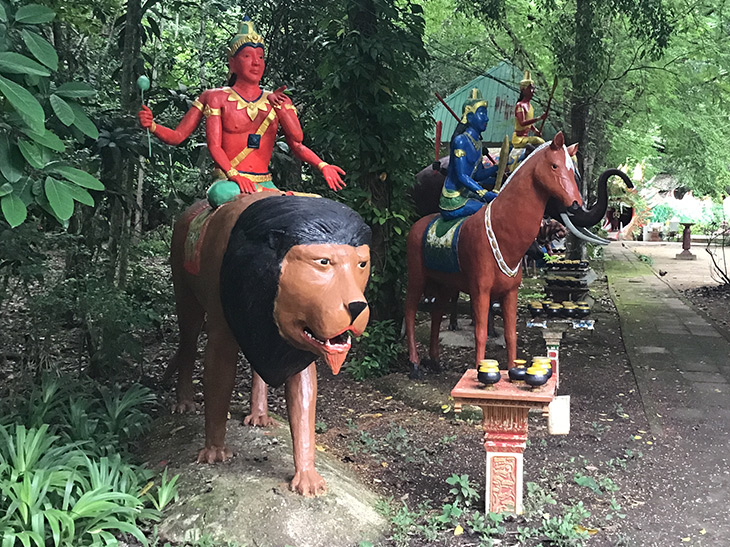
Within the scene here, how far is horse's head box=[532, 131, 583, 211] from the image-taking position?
5316 millimetres

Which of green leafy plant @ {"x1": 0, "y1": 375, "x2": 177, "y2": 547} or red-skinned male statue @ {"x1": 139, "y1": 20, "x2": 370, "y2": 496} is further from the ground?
red-skinned male statue @ {"x1": 139, "y1": 20, "x2": 370, "y2": 496}

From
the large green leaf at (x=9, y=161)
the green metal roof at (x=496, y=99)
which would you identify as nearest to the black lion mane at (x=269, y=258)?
the large green leaf at (x=9, y=161)

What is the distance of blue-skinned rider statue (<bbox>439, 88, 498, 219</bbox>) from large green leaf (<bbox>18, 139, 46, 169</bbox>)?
3848 mm

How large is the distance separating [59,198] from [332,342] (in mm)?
1345

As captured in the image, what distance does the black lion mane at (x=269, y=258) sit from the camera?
3230mm

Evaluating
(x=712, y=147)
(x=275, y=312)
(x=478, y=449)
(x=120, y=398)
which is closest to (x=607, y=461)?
(x=478, y=449)

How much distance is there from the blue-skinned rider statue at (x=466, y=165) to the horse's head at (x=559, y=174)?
0.69m

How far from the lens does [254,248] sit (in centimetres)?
336

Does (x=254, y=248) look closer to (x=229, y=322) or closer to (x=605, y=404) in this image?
(x=229, y=322)

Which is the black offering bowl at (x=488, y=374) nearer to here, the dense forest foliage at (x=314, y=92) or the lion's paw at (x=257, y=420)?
the lion's paw at (x=257, y=420)

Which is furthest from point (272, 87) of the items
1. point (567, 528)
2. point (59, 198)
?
point (567, 528)

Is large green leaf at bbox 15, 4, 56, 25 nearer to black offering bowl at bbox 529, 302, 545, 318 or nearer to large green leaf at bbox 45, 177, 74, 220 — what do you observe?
large green leaf at bbox 45, 177, 74, 220

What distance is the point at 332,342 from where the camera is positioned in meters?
3.13

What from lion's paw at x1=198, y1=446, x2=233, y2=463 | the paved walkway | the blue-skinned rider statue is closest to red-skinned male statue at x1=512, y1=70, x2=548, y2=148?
the blue-skinned rider statue
